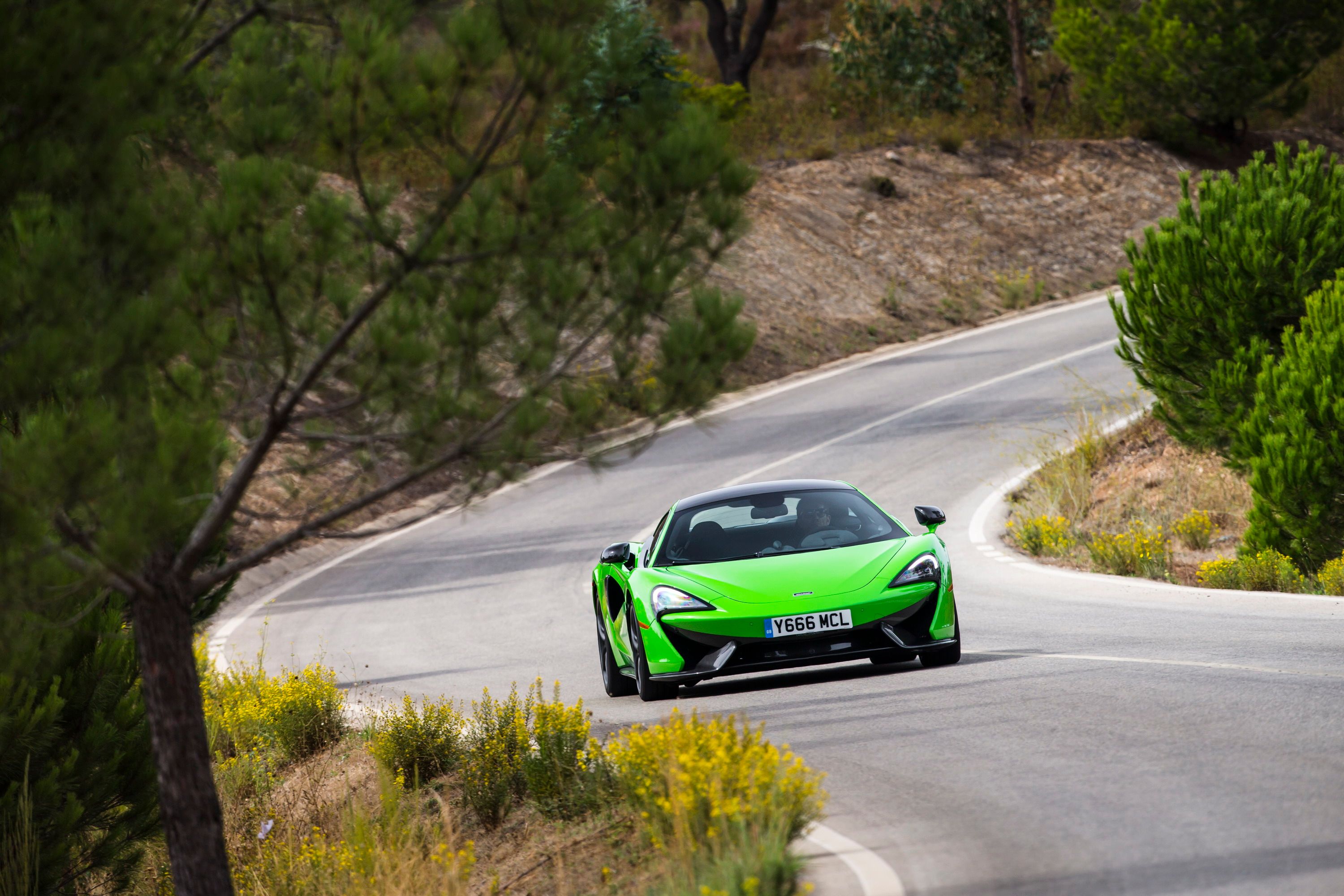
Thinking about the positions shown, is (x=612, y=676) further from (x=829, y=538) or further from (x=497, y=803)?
(x=497, y=803)

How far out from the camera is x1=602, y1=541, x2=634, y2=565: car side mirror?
11516 millimetres

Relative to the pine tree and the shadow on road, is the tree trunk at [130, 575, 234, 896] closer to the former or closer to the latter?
the pine tree

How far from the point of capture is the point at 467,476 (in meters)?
6.49

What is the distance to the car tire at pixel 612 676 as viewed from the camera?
1213 cm

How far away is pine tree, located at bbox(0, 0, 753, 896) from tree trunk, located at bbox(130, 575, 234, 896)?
0.25 feet

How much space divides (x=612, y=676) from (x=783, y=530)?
1754 mm

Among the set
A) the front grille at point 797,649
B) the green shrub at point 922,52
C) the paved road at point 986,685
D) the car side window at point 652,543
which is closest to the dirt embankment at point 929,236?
the green shrub at point 922,52

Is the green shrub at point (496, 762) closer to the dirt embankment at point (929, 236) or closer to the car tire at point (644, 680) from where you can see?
the car tire at point (644, 680)

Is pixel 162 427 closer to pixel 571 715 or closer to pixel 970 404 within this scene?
pixel 571 715

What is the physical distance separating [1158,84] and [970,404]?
21.9 meters

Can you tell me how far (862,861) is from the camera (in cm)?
659

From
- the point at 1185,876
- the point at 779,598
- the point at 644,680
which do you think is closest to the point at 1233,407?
the point at 779,598

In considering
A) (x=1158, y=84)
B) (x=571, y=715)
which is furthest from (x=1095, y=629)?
(x=1158, y=84)

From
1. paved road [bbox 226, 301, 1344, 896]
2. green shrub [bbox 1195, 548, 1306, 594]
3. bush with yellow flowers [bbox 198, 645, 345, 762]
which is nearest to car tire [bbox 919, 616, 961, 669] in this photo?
paved road [bbox 226, 301, 1344, 896]
